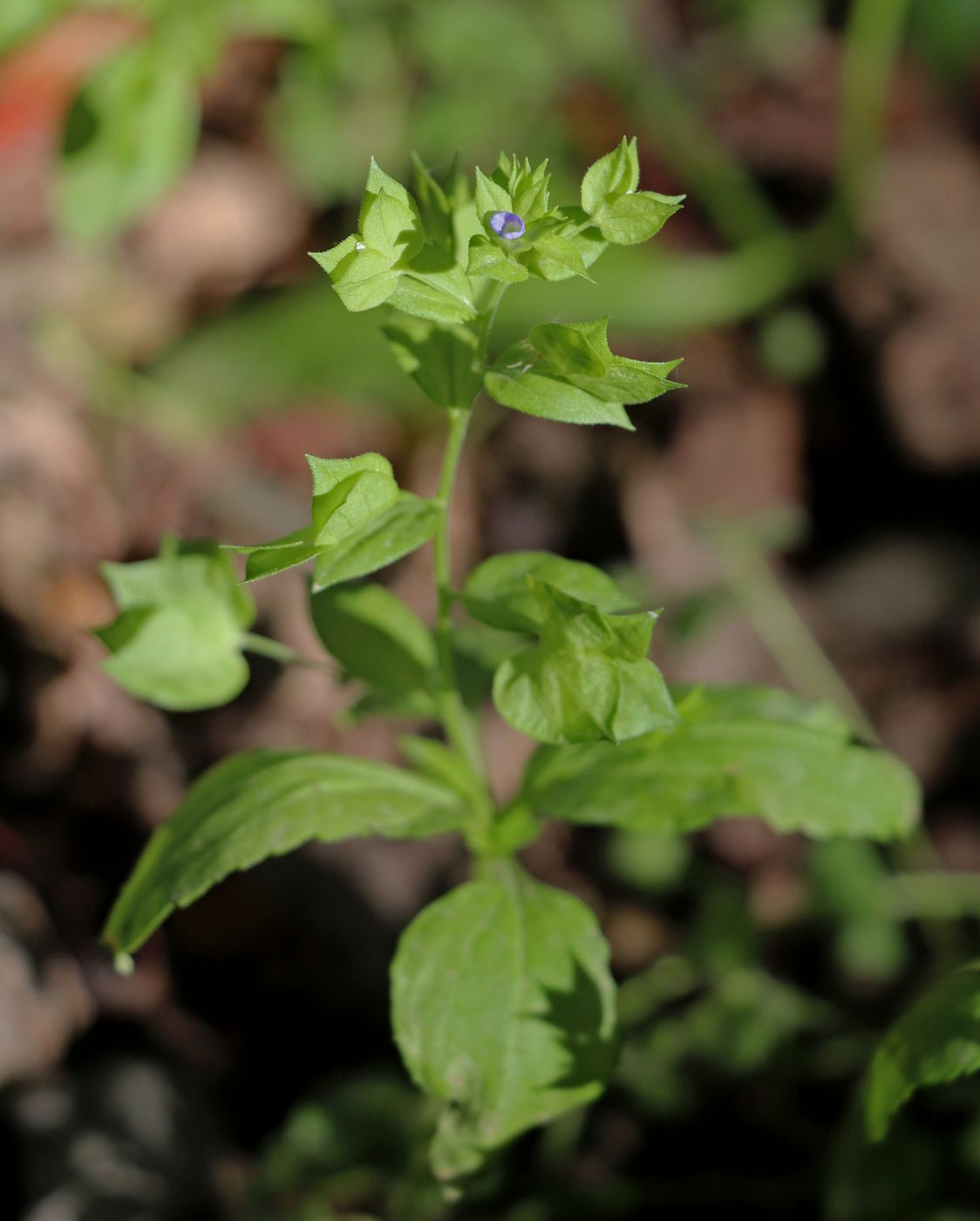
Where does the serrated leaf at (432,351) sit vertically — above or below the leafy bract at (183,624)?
above

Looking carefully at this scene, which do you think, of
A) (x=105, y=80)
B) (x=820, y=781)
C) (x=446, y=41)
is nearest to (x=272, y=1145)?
(x=820, y=781)

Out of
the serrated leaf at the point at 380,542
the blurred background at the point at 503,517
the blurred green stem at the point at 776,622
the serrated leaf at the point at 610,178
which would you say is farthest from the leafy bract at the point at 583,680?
the blurred green stem at the point at 776,622

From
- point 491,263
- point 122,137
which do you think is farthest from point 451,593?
point 122,137

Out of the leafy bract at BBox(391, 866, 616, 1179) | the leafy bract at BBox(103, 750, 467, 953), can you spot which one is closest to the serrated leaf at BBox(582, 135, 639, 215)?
the leafy bract at BBox(103, 750, 467, 953)

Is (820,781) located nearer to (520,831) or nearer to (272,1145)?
(520,831)

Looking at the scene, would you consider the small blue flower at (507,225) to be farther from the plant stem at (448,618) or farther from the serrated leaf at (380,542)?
the serrated leaf at (380,542)
